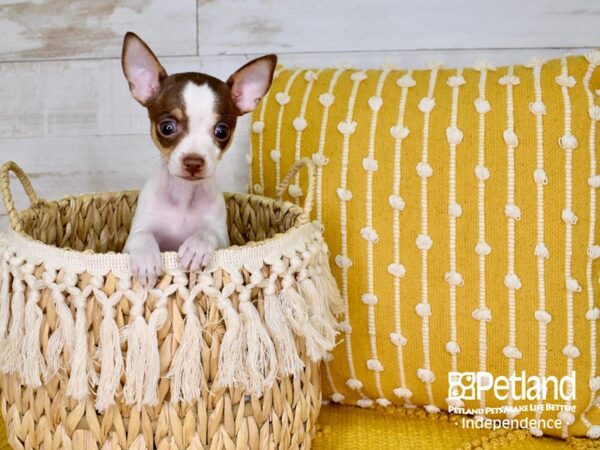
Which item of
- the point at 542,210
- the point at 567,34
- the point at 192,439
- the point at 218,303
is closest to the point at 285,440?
the point at 192,439

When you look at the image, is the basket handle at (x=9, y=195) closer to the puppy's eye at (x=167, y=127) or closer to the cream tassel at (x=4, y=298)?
the cream tassel at (x=4, y=298)

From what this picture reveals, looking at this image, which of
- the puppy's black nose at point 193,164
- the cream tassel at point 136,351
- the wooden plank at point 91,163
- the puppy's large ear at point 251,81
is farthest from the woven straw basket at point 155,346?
the wooden plank at point 91,163

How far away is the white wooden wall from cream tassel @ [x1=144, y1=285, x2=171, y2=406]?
782 millimetres

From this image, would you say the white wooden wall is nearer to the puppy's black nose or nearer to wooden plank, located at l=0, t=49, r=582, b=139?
wooden plank, located at l=0, t=49, r=582, b=139

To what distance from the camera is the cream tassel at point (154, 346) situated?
2.60ft

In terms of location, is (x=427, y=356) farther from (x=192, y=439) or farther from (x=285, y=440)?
(x=192, y=439)

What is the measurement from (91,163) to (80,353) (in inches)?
35.1

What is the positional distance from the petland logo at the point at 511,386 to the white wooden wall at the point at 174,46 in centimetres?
73

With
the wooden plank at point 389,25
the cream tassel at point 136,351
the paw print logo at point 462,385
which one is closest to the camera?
the cream tassel at point 136,351

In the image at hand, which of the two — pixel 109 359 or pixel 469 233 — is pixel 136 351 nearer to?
pixel 109 359

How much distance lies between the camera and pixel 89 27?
154 centimetres

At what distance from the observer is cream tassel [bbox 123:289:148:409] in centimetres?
79

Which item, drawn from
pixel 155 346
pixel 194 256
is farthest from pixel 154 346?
pixel 194 256

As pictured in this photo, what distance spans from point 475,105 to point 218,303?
0.59 metres
